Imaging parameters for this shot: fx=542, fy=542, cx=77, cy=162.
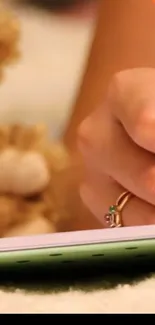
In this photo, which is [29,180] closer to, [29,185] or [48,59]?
[29,185]

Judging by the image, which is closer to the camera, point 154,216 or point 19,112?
point 154,216

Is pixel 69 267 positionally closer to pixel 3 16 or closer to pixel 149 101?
pixel 149 101

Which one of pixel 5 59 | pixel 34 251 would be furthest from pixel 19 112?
pixel 34 251

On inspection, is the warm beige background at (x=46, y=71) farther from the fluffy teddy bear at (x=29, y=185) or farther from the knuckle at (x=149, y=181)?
the knuckle at (x=149, y=181)

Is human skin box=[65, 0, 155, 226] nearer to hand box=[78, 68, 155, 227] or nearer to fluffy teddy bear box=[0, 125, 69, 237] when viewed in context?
hand box=[78, 68, 155, 227]
